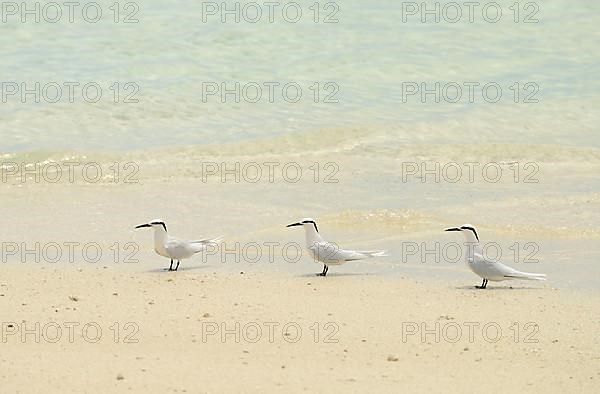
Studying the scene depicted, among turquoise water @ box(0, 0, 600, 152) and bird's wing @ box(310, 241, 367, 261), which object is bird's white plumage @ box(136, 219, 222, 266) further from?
turquoise water @ box(0, 0, 600, 152)

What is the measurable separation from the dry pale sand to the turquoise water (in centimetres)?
608

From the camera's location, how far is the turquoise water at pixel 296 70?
1427cm

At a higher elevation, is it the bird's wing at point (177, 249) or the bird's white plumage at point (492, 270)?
the bird's white plumage at point (492, 270)

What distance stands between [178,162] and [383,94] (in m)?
3.98

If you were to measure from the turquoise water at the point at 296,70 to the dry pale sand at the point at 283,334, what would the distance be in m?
6.08

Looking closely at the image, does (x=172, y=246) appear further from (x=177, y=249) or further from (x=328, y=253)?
(x=328, y=253)

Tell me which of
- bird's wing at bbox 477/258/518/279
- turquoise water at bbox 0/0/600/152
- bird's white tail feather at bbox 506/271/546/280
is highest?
bird's wing at bbox 477/258/518/279

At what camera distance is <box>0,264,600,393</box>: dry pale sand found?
18.7 feet

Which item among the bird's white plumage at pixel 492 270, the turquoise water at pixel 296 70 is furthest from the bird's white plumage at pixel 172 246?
the turquoise water at pixel 296 70

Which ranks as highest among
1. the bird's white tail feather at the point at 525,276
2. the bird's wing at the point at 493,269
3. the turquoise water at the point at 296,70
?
the bird's wing at the point at 493,269

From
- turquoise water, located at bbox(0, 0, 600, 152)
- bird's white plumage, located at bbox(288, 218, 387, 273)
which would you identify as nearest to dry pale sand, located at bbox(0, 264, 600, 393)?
bird's white plumage, located at bbox(288, 218, 387, 273)

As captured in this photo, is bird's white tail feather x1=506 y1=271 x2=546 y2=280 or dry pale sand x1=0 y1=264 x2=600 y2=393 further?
bird's white tail feather x1=506 y1=271 x2=546 y2=280

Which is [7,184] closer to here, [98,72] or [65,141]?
[65,141]

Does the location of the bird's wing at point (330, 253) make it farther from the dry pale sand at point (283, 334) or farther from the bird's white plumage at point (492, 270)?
the bird's white plumage at point (492, 270)
